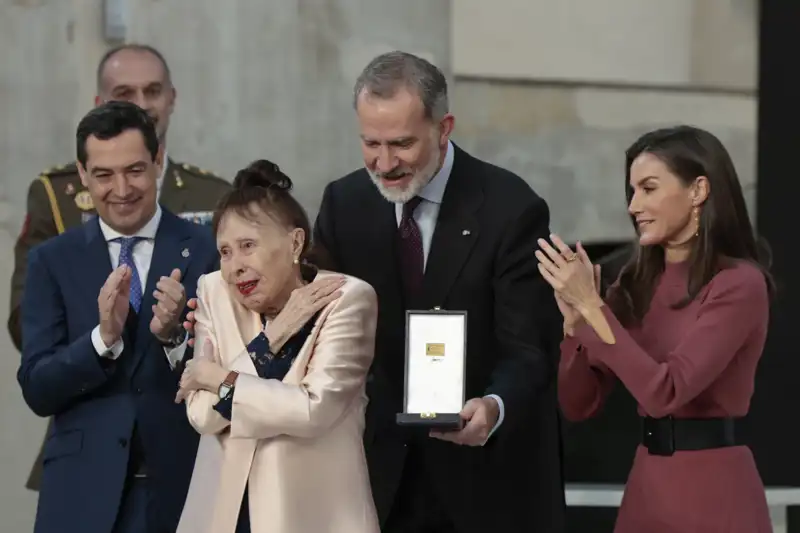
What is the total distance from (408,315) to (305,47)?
7.90 feet

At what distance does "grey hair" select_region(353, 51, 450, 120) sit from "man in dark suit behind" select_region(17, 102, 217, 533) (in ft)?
1.89

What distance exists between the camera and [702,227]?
3.04 metres

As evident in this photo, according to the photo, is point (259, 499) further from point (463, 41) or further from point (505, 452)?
point (463, 41)

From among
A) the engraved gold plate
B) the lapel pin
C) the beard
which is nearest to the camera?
the engraved gold plate

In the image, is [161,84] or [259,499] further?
[161,84]

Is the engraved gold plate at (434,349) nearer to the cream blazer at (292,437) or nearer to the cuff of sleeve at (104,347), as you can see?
the cream blazer at (292,437)

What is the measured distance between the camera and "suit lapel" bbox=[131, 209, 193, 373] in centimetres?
310

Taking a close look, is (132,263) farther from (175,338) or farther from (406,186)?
(406,186)

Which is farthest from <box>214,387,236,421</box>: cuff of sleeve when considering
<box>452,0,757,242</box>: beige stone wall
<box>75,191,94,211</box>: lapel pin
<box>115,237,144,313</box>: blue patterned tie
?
<box>452,0,757,242</box>: beige stone wall

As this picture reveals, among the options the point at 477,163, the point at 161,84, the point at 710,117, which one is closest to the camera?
the point at 477,163

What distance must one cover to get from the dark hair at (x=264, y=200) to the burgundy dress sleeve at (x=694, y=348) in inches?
28.3

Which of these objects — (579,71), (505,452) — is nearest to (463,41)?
(579,71)

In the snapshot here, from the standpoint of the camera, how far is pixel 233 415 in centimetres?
259

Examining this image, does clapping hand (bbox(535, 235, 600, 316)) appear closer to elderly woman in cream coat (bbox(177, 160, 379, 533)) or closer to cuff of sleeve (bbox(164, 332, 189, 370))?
elderly woman in cream coat (bbox(177, 160, 379, 533))
